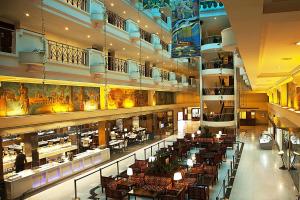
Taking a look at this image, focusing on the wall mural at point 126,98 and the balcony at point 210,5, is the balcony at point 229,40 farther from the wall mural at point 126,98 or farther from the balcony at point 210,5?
the balcony at point 210,5

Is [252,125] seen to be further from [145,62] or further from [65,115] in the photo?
[65,115]

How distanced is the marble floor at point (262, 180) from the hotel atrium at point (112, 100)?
56mm

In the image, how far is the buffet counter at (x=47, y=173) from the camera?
12.5m

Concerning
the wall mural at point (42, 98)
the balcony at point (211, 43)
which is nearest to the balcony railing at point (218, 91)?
the balcony at point (211, 43)

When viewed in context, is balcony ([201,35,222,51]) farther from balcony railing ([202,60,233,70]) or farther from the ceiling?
the ceiling

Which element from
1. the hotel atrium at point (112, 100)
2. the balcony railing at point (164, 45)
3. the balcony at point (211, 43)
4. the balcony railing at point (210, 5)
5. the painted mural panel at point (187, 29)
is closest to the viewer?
the hotel atrium at point (112, 100)

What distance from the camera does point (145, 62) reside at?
1157 inches

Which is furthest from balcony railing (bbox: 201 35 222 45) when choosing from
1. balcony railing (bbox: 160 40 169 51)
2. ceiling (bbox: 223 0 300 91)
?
ceiling (bbox: 223 0 300 91)

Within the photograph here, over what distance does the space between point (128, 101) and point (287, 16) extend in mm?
22323

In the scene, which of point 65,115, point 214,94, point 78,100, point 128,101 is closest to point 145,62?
point 128,101

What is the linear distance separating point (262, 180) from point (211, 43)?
18589mm

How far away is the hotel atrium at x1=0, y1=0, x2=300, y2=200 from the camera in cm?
889

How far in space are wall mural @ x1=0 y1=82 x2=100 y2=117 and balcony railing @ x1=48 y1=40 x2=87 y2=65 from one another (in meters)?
1.83

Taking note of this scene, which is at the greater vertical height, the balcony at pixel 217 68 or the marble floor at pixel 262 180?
the balcony at pixel 217 68
